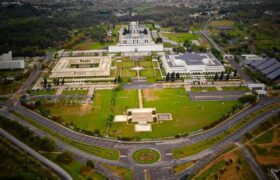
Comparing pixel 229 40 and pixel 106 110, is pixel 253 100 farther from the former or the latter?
pixel 229 40

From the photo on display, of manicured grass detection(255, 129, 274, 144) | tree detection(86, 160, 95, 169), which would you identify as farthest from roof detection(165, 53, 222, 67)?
tree detection(86, 160, 95, 169)

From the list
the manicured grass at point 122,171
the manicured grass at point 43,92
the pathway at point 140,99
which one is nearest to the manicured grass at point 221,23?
the pathway at point 140,99

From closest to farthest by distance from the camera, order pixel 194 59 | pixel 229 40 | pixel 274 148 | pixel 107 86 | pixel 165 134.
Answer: pixel 274 148 → pixel 165 134 → pixel 107 86 → pixel 194 59 → pixel 229 40

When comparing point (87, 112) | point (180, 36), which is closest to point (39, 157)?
point (87, 112)

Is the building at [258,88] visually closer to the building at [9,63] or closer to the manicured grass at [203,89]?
the manicured grass at [203,89]

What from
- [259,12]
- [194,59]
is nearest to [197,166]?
[194,59]

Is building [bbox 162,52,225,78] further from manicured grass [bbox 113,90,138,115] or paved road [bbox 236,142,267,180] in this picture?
paved road [bbox 236,142,267,180]
